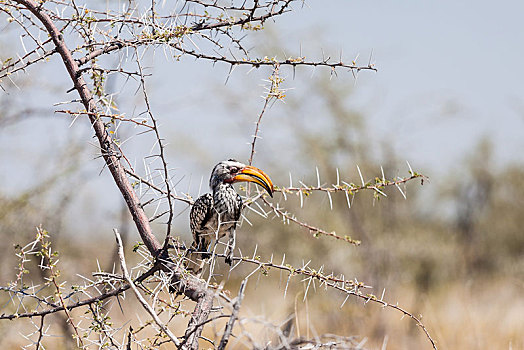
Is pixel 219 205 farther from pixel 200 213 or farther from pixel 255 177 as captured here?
pixel 255 177

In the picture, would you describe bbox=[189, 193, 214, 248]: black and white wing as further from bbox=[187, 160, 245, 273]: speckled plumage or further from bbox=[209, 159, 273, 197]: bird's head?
bbox=[209, 159, 273, 197]: bird's head

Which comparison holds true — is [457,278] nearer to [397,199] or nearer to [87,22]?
[397,199]

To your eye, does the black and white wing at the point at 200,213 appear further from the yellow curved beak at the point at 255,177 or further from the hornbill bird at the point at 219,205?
the yellow curved beak at the point at 255,177

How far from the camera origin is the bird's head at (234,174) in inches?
85.9

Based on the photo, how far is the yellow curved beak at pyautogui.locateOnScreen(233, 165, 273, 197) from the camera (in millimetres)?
2088

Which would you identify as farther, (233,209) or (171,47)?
(233,209)

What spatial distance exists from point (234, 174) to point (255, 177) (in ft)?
0.51

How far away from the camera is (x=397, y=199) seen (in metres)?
9.36

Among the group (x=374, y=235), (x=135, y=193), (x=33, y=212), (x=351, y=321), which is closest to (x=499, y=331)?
(x=351, y=321)

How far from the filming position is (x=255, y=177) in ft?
7.20

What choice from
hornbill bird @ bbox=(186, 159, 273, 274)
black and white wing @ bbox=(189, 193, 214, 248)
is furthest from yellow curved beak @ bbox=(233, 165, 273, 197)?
black and white wing @ bbox=(189, 193, 214, 248)

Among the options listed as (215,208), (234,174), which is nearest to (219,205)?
(215,208)

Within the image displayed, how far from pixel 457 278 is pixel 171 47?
968 centimetres

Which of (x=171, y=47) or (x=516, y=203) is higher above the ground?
(x=516, y=203)
